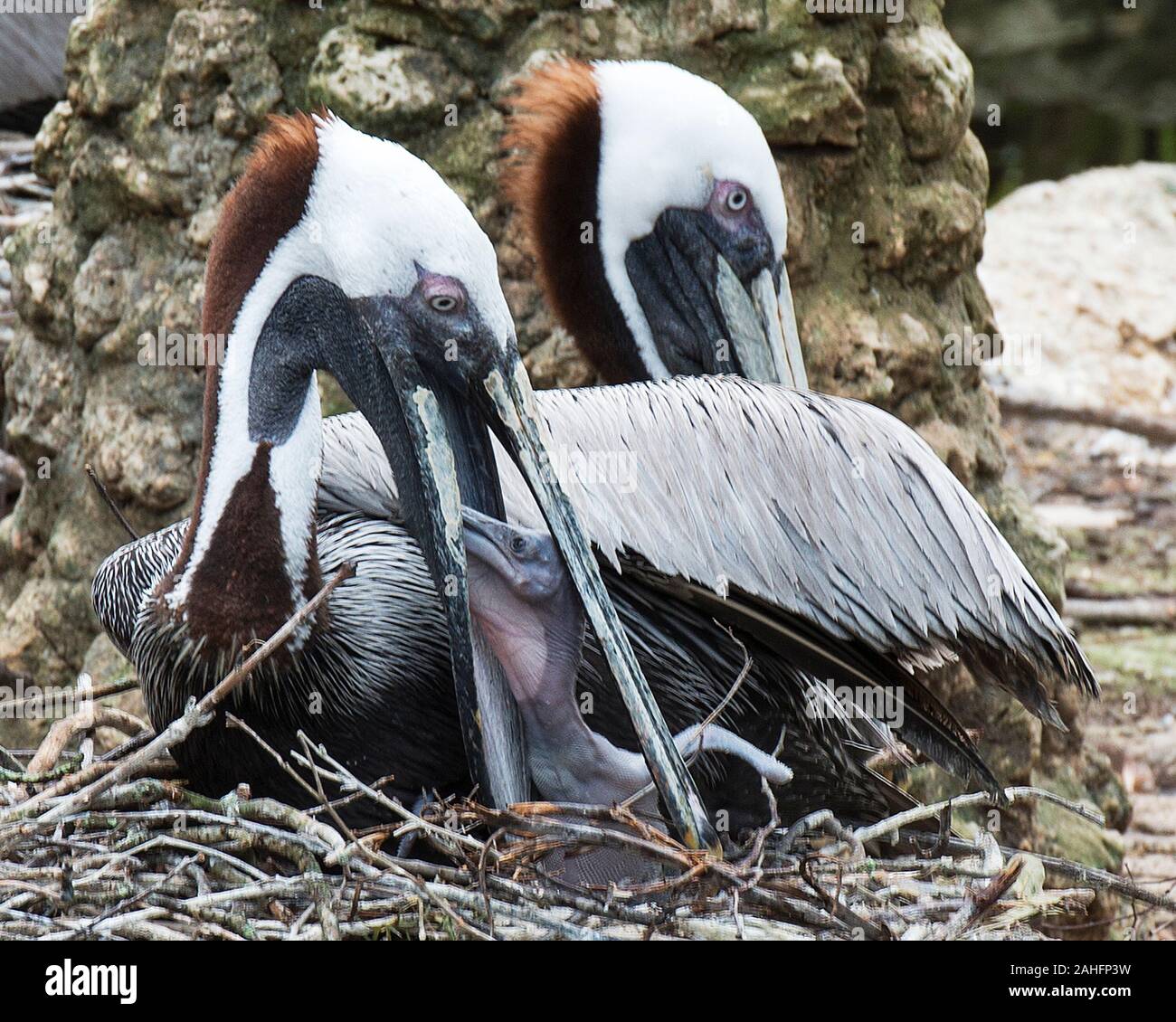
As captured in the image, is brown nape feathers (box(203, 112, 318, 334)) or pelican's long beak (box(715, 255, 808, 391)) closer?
brown nape feathers (box(203, 112, 318, 334))

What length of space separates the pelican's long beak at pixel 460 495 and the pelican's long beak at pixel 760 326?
1.07 meters

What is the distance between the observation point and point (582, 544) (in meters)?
2.78

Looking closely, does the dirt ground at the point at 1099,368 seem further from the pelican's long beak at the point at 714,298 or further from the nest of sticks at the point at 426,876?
the nest of sticks at the point at 426,876

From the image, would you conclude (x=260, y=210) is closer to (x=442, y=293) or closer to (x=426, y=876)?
(x=442, y=293)

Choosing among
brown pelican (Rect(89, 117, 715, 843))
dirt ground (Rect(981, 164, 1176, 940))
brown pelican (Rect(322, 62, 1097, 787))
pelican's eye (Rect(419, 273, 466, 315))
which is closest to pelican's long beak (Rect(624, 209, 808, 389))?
brown pelican (Rect(322, 62, 1097, 787))

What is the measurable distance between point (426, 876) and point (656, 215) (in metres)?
1.81

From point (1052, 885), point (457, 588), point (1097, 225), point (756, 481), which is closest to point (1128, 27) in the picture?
point (1097, 225)

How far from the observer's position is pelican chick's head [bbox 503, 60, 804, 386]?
149 inches

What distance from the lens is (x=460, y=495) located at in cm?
293

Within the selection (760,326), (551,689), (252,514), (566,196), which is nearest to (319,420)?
(252,514)

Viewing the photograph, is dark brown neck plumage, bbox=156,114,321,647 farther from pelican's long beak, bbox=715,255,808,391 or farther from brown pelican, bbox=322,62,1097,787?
pelican's long beak, bbox=715,255,808,391

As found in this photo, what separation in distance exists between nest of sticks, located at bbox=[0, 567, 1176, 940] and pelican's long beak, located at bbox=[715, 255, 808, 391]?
1238mm
